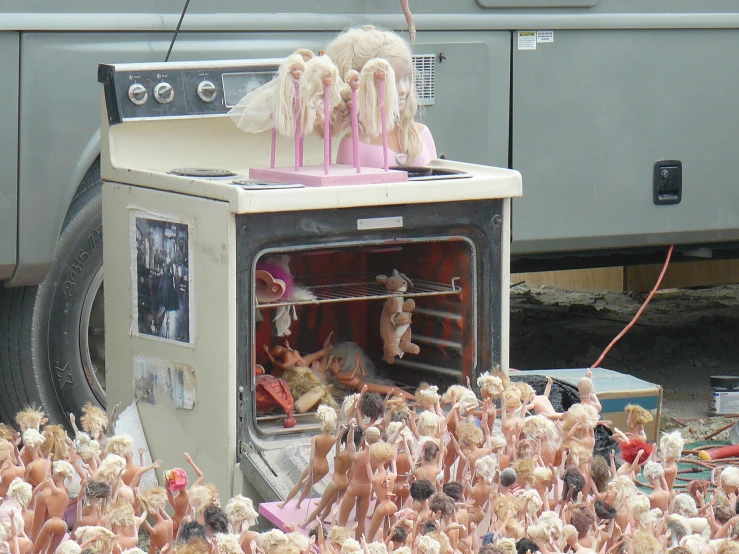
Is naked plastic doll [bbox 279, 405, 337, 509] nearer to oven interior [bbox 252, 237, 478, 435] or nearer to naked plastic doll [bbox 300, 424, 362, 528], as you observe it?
naked plastic doll [bbox 300, 424, 362, 528]

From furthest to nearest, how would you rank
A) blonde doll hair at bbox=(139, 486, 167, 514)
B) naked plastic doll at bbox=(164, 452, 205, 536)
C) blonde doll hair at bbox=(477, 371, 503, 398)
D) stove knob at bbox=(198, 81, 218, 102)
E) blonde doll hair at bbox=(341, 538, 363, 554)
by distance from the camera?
stove knob at bbox=(198, 81, 218, 102), blonde doll hair at bbox=(477, 371, 503, 398), naked plastic doll at bbox=(164, 452, 205, 536), blonde doll hair at bbox=(139, 486, 167, 514), blonde doll hair at bbox=(341, 538, 363, 554)

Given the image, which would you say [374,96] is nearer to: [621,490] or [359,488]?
[359,488]

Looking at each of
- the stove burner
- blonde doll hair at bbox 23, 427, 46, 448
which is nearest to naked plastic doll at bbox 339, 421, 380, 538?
blonde doll hair at bbox 23, 427, 46, 448

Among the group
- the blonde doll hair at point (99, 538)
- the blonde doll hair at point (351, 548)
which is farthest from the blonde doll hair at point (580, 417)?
the blonde doll hair at point (99, 538)

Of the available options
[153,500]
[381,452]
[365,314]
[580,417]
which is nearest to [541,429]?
[580,417]

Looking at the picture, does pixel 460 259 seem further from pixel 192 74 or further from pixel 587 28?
pixel 587 28

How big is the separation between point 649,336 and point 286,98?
3321 millimetres

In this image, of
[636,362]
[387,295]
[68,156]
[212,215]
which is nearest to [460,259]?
[387,295]

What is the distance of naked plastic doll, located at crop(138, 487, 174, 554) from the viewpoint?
217 centimetres

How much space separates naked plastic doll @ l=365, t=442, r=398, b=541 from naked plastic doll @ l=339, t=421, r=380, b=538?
21 millimetres

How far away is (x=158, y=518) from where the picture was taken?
2195 mm

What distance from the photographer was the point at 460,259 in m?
3.38

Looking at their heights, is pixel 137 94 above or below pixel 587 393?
above

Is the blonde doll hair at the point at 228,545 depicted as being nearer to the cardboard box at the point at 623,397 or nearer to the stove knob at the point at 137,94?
the stove knob at the point at 137,94
